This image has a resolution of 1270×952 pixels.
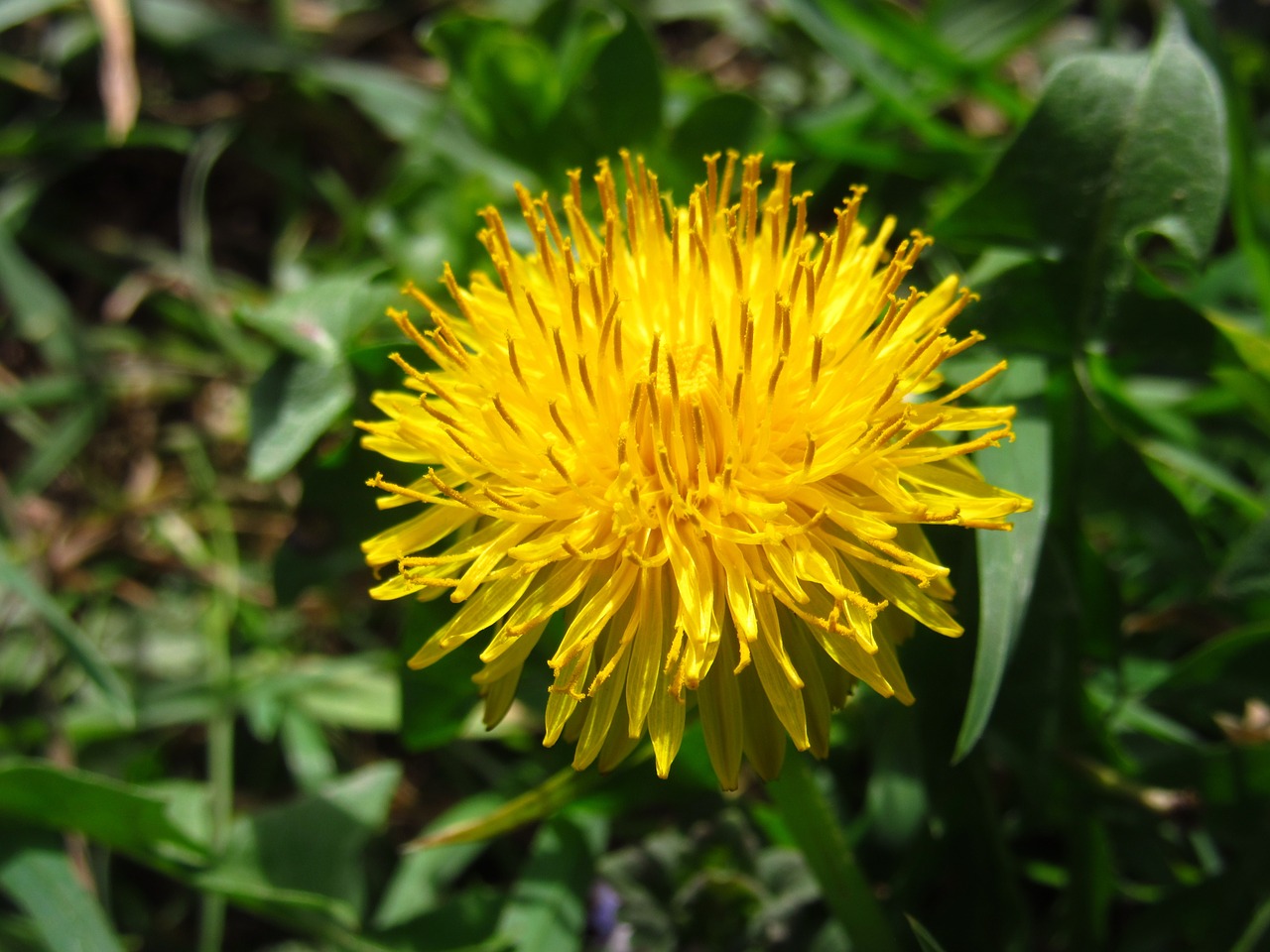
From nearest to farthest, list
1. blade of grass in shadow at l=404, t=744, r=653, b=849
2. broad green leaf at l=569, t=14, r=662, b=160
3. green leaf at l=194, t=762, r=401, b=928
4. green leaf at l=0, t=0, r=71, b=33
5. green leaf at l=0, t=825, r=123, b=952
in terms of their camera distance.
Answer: blade of grass in shadow at l=404, t=744, r=653, b=849 < green leaf at l=0, t=825, r=123, b=952 < green leaf at l=194, t=762, r=401, b=928 < broad green leaf at l=569, t=14, r=662, b=160 < green leaf at l=0, t=0, r=71, b=33

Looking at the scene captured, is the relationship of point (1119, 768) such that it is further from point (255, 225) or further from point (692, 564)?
point (255, 225)

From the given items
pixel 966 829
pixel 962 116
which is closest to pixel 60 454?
pixel 966 829

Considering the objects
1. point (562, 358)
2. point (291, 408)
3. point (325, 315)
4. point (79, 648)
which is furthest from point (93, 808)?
point (562, 358)

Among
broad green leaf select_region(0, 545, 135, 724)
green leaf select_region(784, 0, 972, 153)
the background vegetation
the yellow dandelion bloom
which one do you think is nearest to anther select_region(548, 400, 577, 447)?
the yellow dandelion bloom

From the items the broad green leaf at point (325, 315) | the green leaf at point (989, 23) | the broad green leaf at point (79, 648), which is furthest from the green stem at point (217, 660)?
the green leaf at point (989, 23)

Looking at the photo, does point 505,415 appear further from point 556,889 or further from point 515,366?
point 556,889

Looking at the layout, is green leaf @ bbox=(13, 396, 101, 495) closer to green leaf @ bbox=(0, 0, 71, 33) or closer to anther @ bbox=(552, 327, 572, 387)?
green leaf @ bbox=(0, 0, 71, 33)

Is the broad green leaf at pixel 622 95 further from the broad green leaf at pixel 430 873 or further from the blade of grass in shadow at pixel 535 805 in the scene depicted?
the broad green leaf at pixel 430 873
